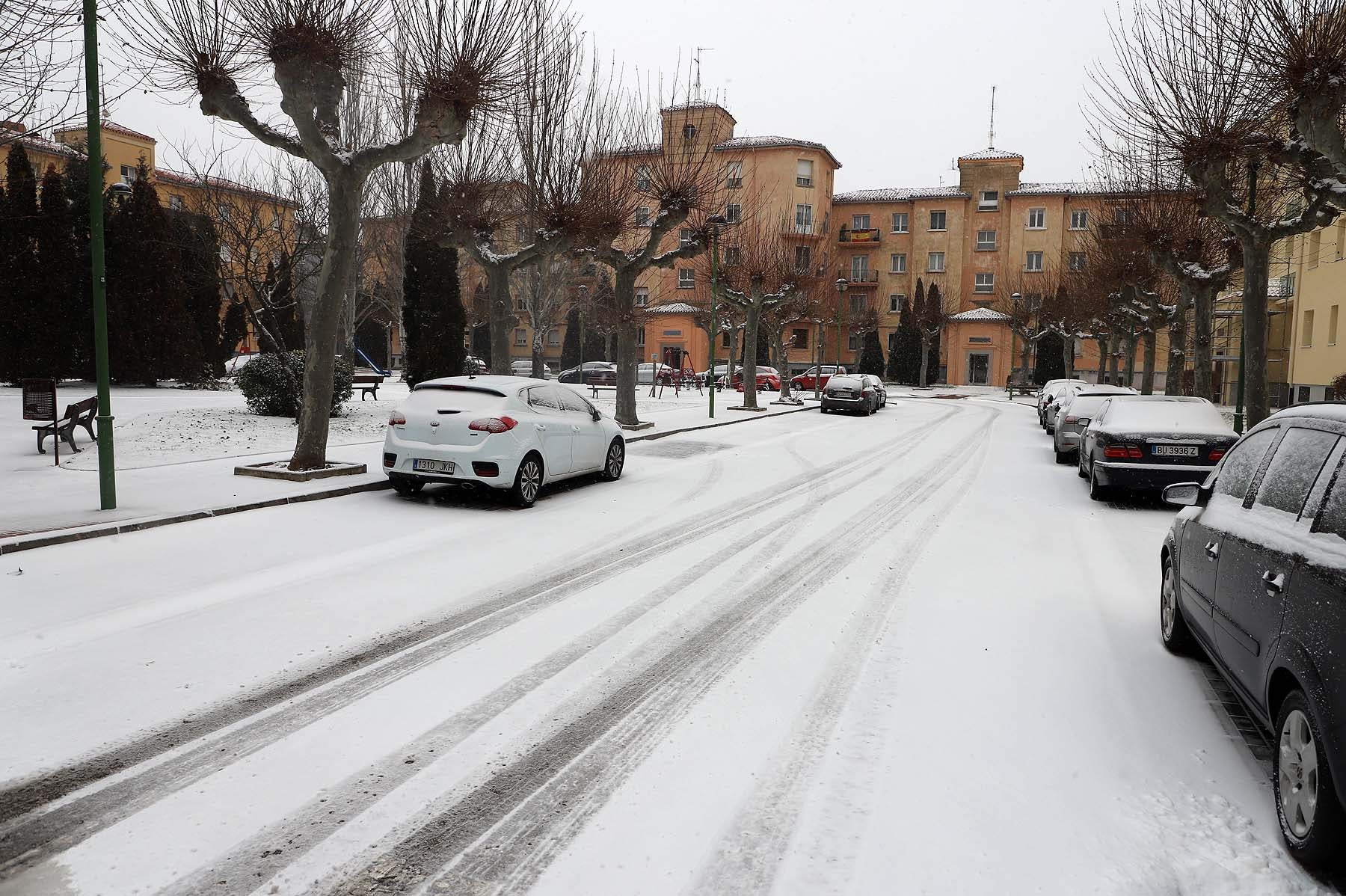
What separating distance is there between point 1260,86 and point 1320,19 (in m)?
0.98

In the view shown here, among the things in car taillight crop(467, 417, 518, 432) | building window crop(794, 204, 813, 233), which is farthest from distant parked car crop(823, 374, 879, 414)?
building window crop(794, 204, 813, 233)

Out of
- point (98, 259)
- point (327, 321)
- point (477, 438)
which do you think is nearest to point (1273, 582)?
point (477, 438)

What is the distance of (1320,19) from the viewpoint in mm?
12125

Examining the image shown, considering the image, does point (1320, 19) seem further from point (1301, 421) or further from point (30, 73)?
point (30, 73)

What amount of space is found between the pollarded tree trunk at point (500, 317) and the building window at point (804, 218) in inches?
1972

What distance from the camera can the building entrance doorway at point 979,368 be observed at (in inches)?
2714

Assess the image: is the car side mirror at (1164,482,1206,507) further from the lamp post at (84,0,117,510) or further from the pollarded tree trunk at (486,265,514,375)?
the pollarded tree trunk at (486,265,514,375)

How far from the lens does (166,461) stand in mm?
13883

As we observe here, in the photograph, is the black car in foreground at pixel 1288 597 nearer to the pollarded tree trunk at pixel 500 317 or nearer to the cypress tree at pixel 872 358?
the pollarded tree trunk at pixel 500 317

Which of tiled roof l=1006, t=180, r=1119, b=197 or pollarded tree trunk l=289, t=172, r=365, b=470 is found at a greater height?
tiled roof l=1006, t=180, r=1119, b=197

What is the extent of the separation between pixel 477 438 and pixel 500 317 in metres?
10.1

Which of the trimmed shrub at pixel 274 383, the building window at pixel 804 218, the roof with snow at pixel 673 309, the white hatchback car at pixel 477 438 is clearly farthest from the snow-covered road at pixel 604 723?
the building window at pixel 804 218

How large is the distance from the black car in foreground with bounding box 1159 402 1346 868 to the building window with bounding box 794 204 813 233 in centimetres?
6487

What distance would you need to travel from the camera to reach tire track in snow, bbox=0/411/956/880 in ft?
11.1
